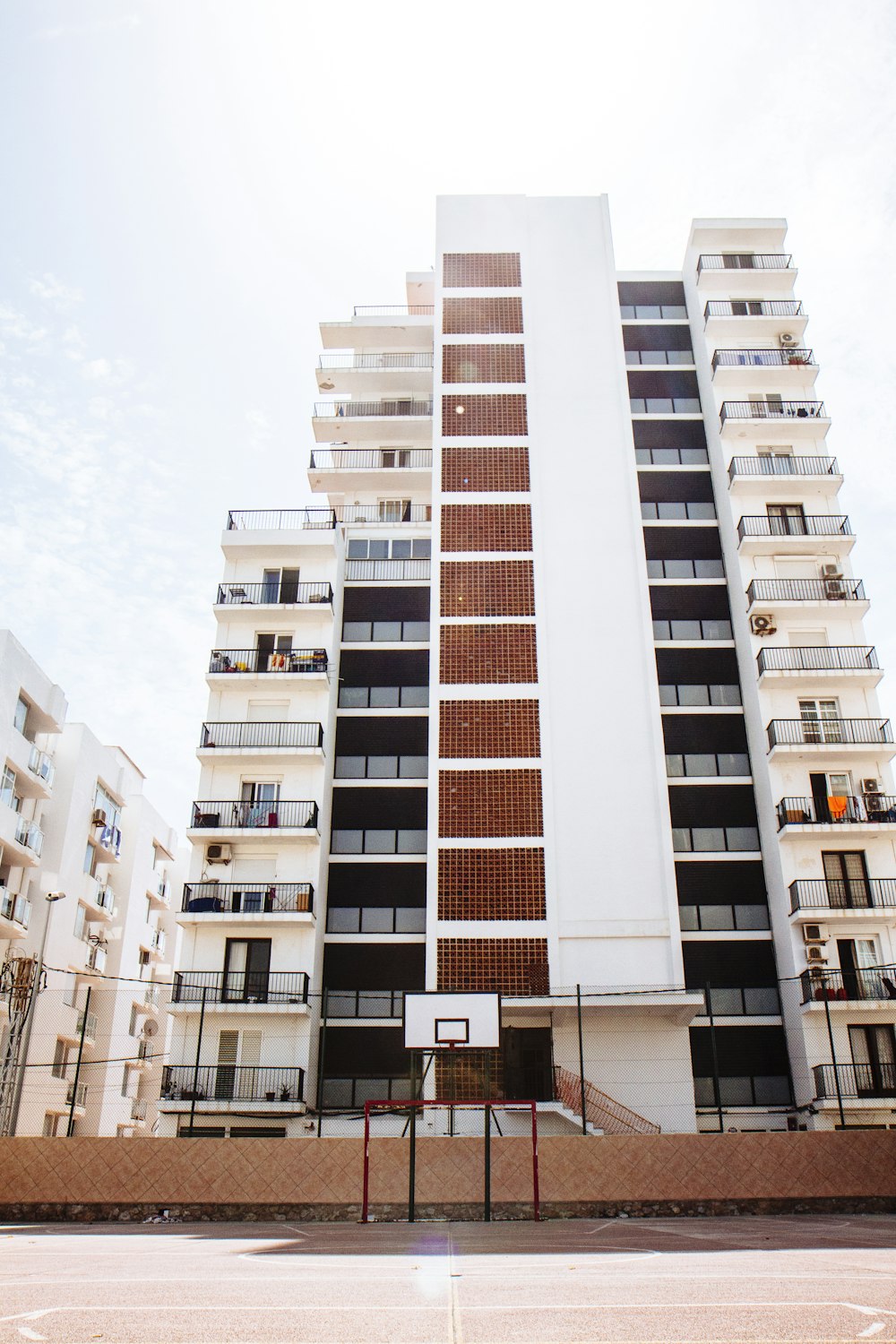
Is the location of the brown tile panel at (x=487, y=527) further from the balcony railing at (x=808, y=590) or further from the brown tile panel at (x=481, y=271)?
the brown tile panel at (x=481, y=271)

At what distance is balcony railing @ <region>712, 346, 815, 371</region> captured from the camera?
132ft

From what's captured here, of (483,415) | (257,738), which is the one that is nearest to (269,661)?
(257,738)

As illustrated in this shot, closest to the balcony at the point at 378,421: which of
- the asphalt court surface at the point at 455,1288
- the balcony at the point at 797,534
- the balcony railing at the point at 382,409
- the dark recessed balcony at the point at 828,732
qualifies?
the balcony railing at the point at 382,409

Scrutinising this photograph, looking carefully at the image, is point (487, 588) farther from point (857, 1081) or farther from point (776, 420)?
point (857, 1081)

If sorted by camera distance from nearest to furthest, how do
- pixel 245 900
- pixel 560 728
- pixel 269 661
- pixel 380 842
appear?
pixel 245 900, pixel 560 728, pixel 380 842, pixel 269 661

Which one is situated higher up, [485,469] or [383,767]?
[485,469]

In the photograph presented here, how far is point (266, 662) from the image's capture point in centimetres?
3553

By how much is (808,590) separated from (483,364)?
15.4 metres

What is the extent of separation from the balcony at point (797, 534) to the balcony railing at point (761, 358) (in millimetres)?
6788

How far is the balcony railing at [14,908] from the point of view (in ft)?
118

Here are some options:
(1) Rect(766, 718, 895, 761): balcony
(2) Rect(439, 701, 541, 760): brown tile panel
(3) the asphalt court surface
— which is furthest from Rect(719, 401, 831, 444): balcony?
(3) the asphalt court surface

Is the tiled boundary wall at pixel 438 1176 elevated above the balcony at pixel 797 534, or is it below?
below

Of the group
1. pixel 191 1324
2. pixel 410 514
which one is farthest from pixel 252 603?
pixel 191 1324

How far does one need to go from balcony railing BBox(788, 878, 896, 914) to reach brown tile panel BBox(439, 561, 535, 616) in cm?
1274
